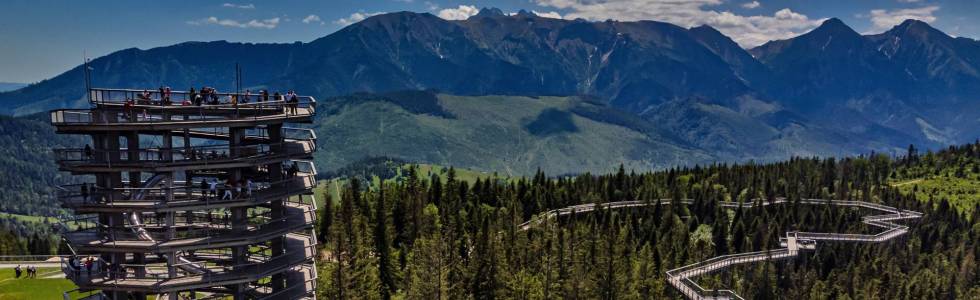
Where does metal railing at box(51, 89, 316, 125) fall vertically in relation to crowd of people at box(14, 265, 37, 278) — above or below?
above

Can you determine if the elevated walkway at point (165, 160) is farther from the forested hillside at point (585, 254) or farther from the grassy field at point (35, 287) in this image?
the grassy field at point (35, 287)

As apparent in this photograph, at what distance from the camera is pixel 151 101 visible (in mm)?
44719

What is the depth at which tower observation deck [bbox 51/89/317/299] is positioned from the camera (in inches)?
1590

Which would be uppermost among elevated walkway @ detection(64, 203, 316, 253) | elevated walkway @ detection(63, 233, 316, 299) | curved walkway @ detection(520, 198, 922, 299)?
elevated walkway @ detection(64, 203, 316, 253)

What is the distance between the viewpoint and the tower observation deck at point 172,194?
1590 inches

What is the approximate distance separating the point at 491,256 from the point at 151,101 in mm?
71050

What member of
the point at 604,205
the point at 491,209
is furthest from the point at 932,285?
the point at 491,209

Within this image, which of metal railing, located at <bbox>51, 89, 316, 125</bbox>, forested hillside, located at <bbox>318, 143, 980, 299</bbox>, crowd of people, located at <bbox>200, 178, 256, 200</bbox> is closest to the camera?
metal railing, located at <bbox>51, 89, 316, 125</bbox>

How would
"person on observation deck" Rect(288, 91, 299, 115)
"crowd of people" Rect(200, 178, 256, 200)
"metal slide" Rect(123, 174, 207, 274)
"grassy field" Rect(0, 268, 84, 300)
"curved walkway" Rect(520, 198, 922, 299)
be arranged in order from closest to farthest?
1. "metal slide" Rect(123, 174, 207, 274)
2. "crowd of people" Rect(200, 178, 256, 200)
3. "person on observation deck" Rect(288, 91, 299, 115)
4. "grassy field" Rect(0, 268, 84, 300)
5. "curved walkway" Rect(520, 198, 922, 299)

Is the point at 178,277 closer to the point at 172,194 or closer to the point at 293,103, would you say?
the point at 172,194

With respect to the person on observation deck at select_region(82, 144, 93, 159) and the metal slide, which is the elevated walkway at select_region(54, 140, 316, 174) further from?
the metal slide

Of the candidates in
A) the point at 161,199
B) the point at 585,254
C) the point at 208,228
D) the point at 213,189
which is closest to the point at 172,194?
the point at 161,199

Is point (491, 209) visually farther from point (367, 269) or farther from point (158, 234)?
point (158, 234)

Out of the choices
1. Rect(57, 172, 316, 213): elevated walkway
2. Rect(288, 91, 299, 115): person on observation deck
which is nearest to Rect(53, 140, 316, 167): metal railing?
Rect(57, 172, 316, 213): elevated walkway
